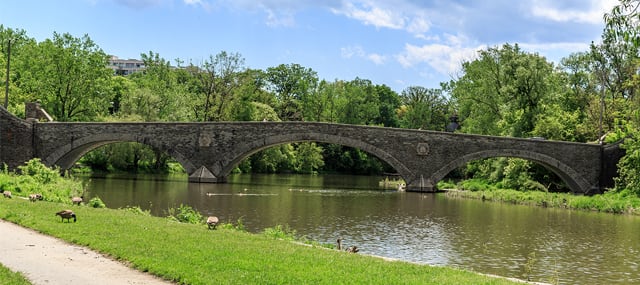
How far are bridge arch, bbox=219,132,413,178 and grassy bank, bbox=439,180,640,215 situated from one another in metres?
3.82

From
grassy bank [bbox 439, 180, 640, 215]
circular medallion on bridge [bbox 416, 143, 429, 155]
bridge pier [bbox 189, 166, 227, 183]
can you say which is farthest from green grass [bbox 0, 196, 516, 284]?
bridge pier [bbox 189, 166, 227, 183]

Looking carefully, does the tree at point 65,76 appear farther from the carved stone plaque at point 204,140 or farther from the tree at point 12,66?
the carved stone plaque at point 204,140

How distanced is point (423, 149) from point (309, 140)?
7.35 metres

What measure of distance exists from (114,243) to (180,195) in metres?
20.2

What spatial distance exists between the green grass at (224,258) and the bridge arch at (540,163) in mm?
27939

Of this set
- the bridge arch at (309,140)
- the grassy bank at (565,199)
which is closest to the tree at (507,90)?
the grassy bank at (565,199)

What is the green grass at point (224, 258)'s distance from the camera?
30.8ft

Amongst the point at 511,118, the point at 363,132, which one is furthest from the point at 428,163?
the point at 511,118

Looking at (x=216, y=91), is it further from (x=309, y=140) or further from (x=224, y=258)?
(x=224, y=258)

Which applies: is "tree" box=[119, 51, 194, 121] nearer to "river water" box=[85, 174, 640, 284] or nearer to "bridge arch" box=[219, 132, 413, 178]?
"bridge arch" box=[219, 132, 413, 178]

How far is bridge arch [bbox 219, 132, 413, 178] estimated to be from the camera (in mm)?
41688

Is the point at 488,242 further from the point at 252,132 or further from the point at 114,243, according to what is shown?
the point at 252,132

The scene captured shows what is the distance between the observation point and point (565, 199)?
113 feet

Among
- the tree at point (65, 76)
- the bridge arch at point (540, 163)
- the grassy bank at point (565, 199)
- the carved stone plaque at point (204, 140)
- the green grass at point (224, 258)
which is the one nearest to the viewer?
the green grass at point (224, 258)
